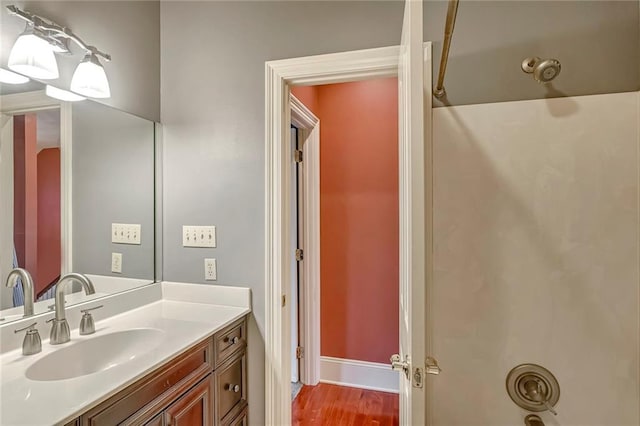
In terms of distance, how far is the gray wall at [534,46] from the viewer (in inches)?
45.1

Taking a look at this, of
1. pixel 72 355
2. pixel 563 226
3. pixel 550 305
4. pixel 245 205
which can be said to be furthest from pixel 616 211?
pixel 72 355

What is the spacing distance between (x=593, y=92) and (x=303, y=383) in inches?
94.9

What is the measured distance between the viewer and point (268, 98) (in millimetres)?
1483

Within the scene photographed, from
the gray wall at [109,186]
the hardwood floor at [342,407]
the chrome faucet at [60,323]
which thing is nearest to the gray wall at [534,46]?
the gray wall at [109,186]

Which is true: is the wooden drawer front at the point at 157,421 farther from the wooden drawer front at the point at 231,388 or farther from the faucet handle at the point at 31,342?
the faucet handle at the point at 31,342

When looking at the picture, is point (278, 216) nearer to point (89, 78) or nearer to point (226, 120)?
point (226, 120)

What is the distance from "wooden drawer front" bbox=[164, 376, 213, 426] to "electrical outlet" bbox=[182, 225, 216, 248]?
2.03ft

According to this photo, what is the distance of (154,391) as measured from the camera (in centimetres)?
100

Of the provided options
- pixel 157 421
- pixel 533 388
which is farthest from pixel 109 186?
pixel 533 388

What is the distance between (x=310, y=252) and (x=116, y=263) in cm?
122

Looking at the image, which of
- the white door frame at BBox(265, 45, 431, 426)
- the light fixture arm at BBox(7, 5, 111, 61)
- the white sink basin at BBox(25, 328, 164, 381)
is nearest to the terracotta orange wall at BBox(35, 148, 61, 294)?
the white sink basin at BBox(25, 328, 164, 381)

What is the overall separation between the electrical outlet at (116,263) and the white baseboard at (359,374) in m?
1.60

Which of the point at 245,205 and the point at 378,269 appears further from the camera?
the point at 378,269

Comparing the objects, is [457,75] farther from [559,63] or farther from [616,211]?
[616,211]
